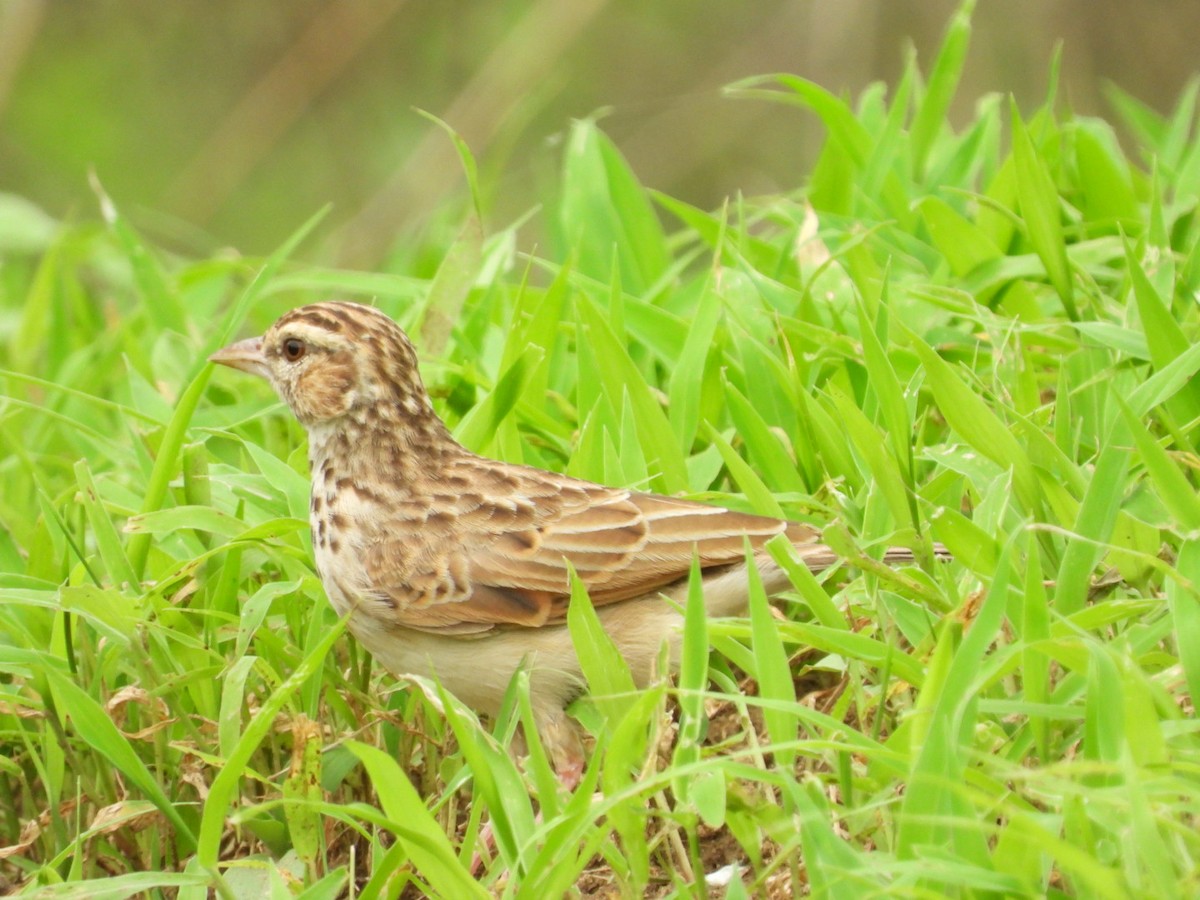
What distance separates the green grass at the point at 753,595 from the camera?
9.70 feet

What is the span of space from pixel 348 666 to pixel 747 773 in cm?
Result: 171

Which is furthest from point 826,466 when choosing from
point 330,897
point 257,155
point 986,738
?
point 257,155

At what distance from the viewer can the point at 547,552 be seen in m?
4.09

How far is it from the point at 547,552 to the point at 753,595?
99 cm

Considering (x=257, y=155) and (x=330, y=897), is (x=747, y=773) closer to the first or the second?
(x=330, y=897)

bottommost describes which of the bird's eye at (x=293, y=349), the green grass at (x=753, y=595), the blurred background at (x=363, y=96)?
the green grass at (x=753, y=595)

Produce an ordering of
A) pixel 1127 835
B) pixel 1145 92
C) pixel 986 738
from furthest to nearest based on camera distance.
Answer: pixel 1145 92 < pixel 986 738 < pixel 1127 835

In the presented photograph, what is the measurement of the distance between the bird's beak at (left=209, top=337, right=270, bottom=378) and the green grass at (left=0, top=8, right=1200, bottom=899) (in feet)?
0.75

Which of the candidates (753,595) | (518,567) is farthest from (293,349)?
(753,595)

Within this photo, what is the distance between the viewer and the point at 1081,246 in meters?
5.28

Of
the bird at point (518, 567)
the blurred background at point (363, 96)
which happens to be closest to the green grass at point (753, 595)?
the bird at point (518, 567)

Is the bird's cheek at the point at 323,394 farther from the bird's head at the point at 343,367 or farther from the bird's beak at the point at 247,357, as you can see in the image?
the bird's beak at the point at 247,357

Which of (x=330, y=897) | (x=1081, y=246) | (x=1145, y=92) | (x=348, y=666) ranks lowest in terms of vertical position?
(x=330, y=897)

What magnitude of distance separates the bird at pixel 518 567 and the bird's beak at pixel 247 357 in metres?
0.59
